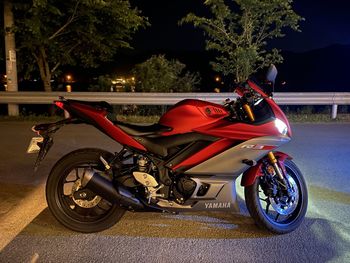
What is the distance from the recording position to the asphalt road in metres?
4.08

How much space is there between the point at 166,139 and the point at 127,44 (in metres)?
11.6

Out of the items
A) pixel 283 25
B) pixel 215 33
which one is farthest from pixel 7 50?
pixel 283 25

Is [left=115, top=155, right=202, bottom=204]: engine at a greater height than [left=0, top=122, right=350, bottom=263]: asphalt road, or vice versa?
[left=115, top=155, right=202, bottom=204]: engine

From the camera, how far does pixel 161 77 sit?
16.2 m

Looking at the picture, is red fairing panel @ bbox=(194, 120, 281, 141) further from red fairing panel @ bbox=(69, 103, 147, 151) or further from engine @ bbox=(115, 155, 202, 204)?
red fairing panel @ bbox=(69, 103, 147, 151)

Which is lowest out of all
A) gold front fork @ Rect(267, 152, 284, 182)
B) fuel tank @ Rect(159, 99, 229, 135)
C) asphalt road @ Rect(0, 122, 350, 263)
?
asphalt road @ Rect(0, 122, 350, 263)

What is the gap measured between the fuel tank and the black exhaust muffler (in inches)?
28.7

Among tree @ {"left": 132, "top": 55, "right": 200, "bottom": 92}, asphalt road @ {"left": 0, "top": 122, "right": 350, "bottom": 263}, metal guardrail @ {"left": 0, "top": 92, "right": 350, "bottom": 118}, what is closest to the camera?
asphalt road @ {"left": 0, "top": 122, "right": 350, "bottom": 263}

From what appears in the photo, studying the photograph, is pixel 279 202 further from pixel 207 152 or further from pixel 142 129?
pixel 142 129

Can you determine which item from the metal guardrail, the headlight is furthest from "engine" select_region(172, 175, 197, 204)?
the metal guardrail

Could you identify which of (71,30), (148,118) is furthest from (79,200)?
(71,30)

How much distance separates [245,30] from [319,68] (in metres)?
40.5

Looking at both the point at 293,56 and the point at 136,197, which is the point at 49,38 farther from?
the point at 293,56

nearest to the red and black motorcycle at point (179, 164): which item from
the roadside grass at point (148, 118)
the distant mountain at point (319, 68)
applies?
the roadside grass at point (148, 118)
